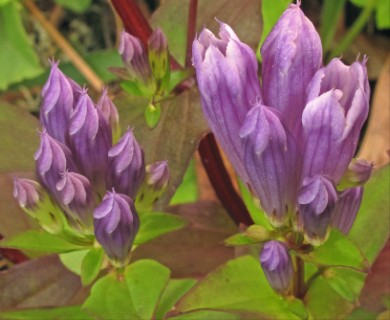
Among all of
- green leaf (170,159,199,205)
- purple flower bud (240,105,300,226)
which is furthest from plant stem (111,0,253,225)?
green leaf (170,159,199,205)

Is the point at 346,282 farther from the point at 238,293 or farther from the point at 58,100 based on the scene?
the point at 58,100

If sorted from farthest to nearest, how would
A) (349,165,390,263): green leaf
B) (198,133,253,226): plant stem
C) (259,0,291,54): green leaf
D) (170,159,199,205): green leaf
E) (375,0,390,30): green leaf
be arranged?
(170,159,199,205): green leaf, (375,0,390,30): green leaf, (259,0,291,54): green leaf, (198,133,253,226): plant stem, (349,165,390,263): green leaf

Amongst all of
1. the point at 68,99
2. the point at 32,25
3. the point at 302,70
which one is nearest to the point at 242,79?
the point at 302,70

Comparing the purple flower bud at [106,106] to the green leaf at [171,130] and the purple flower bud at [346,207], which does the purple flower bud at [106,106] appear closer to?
the green leaf at [171,130]

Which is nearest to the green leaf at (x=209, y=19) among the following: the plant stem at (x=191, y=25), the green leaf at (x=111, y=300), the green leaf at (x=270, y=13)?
the plant stem at (x=191, y=25)

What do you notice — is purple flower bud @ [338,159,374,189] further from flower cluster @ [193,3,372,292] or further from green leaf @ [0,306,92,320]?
green leaf @ [0,306,92,320]

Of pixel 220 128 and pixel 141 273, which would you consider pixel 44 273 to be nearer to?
pixel 141 273

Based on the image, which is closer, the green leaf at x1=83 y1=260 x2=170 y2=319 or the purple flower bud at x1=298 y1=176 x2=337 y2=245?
the purple flower bud at x1=298 y1=176 x2=337 y2=245
